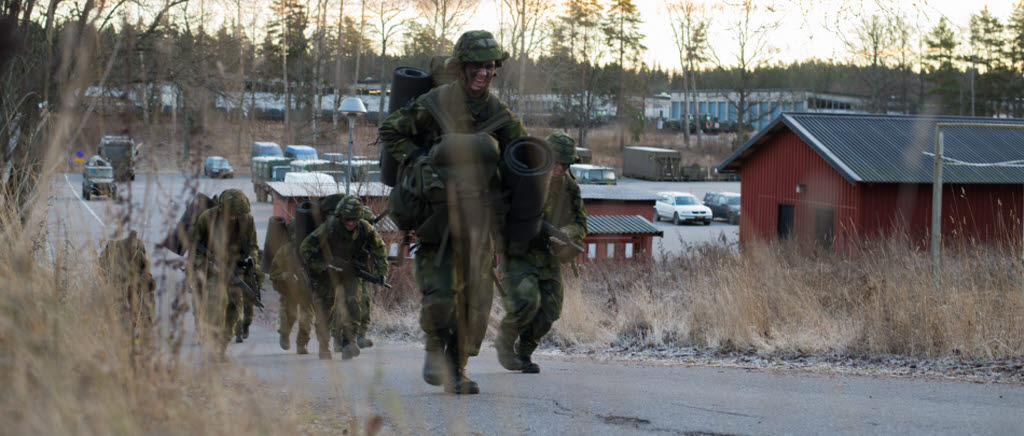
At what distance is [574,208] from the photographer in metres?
6.98

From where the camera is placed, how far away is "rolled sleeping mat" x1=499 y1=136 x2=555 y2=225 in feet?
16.6

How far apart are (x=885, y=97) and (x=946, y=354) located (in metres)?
59.7

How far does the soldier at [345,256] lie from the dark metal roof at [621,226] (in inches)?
503

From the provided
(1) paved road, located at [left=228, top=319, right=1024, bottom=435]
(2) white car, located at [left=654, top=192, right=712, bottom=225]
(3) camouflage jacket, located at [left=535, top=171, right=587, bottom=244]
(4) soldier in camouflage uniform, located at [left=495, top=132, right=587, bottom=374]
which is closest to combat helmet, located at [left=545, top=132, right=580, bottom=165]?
(4) soldier in camouflage uniform, located at [left=495, top=132, right=587, bottom=374]

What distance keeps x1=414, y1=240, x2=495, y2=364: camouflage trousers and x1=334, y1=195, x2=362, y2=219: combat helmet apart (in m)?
3.41

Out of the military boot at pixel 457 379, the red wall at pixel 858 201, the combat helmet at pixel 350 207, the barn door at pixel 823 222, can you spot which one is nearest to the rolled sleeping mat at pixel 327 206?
the combat helmet at pixel 350 207

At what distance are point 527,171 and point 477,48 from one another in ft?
2.40

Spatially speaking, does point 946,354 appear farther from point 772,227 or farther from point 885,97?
point 885,97

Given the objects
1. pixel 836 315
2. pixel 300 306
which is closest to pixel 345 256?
pixel 300 306

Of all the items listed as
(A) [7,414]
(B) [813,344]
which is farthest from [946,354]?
(A) [7,414]

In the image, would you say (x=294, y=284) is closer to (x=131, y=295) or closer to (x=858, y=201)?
(x=131, y=295)

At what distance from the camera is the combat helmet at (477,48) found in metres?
5.15

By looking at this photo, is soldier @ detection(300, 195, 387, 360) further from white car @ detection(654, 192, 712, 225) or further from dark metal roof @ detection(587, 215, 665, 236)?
white car @ detection(654, 192, 712, 225)

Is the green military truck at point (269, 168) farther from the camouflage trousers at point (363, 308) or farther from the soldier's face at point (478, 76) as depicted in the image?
the soldier's face at point (478, 76)
